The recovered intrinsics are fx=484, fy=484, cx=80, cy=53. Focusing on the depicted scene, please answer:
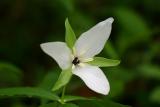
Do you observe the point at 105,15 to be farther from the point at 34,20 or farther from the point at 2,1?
the point at 2,1

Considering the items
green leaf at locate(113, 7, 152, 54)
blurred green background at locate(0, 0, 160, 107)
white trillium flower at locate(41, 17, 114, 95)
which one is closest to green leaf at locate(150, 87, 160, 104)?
blurred green background at locate(0, 0, 160, 107)

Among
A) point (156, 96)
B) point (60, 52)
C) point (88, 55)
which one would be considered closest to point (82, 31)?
point (156, 96)

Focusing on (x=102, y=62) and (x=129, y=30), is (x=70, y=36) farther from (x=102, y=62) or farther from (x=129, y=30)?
(x=129, y=30)

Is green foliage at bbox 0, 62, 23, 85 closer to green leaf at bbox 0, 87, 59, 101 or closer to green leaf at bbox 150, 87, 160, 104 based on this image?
green leaf at bbox 0, 87, 59, 101

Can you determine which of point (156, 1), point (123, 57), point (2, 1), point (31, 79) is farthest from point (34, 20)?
point (156, 1)

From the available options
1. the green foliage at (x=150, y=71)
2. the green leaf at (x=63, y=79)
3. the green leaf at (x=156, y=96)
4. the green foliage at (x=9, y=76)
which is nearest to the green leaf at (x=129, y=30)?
the green foliage at (x=150, y=71)

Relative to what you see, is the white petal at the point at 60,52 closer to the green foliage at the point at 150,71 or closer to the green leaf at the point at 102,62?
the green leaf at the point at 102,62
